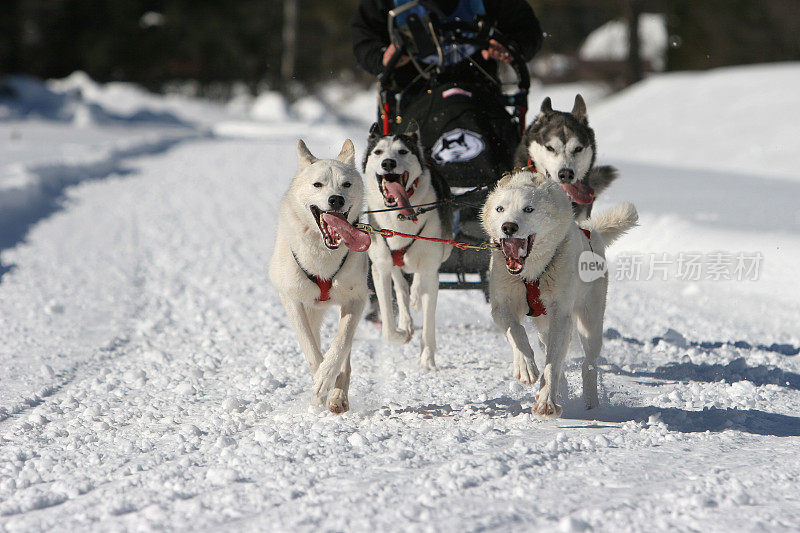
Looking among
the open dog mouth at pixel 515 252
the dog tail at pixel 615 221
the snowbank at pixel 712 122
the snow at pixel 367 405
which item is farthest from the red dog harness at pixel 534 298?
the snowbank at pixel 712 122

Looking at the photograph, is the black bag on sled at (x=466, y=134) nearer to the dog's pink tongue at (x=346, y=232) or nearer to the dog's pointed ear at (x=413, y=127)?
the dog's pointed ear at (x=413, y=127)

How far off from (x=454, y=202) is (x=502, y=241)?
0.97 m

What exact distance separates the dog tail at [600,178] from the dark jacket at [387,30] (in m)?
1.04

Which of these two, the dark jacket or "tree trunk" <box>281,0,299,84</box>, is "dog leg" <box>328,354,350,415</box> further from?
"tree trunk" <box>281,0,299,84</box>

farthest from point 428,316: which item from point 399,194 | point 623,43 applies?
point 623,43

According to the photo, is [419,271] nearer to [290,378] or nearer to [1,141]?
[290,378]

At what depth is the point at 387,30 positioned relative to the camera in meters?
5.18

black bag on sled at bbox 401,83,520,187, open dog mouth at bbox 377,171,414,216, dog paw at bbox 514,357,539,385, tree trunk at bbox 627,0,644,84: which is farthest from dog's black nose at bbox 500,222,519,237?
tree trunk at bbox 627,0,644,84

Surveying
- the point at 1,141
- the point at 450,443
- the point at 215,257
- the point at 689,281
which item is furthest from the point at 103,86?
the point at 450,443

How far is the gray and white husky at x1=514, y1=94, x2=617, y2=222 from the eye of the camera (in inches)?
155

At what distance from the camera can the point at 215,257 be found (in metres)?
7.04

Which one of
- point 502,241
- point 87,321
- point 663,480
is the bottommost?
point 87,321

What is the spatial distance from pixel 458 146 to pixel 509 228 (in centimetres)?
156

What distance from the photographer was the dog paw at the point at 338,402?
3248 millimetres
